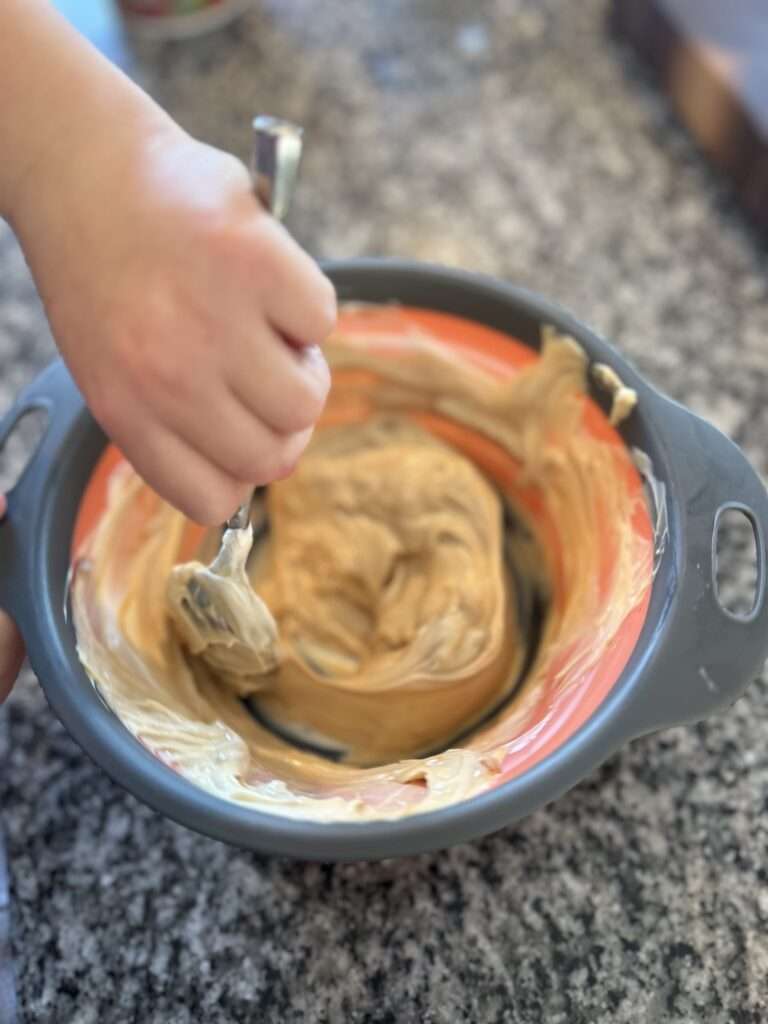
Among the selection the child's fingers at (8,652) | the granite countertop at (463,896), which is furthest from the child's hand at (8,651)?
the granite countertop at (463,896)

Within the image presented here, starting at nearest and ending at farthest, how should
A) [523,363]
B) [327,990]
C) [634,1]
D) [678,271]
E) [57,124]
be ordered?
[57,124], [327,990], [523,363], [678,271], [634,1]

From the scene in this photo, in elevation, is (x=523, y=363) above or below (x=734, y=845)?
above

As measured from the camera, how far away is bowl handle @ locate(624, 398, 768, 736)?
592 millimetres

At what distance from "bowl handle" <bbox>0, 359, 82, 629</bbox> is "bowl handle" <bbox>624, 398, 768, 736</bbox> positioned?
417 millimetres

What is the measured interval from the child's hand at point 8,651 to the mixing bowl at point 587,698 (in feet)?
0.06

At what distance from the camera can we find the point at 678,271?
1.07 m

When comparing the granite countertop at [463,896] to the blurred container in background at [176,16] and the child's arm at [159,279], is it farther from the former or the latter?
the blurred container in background at [176,16]

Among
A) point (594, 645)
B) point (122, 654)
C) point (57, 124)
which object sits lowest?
point (122, 654)

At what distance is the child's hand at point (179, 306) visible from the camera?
19.0 inches

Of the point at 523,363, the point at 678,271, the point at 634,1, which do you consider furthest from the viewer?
the point at 634,1

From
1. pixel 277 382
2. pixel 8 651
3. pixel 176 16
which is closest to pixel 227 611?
pixel 8 651

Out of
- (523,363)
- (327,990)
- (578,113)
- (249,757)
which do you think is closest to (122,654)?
(249,757)

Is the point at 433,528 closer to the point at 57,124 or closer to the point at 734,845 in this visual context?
the point at 734,845

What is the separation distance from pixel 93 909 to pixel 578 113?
1.03 metres
